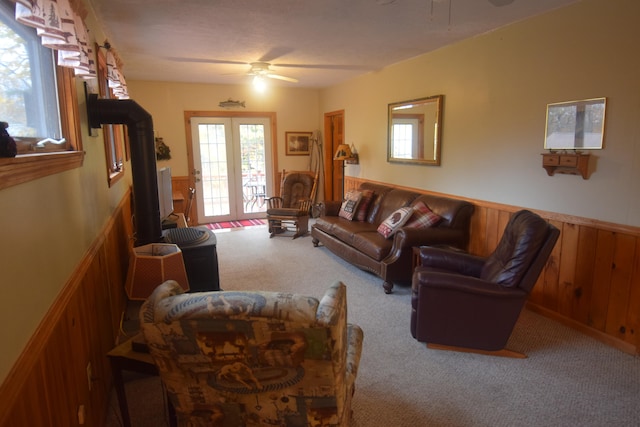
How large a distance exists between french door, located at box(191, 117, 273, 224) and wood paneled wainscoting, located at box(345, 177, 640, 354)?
5.13 meters

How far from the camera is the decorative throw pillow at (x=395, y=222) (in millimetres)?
4102

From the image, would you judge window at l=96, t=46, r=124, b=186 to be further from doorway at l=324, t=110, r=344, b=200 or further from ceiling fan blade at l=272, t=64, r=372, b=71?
doorway at l=324, t=110, r=344, b=200

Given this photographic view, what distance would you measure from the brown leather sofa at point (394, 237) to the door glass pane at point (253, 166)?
2.92m

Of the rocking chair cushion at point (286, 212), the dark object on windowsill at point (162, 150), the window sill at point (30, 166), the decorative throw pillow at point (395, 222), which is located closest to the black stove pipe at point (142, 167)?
the window sill at point (30, 166)

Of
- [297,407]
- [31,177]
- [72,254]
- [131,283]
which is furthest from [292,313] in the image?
[131,283]

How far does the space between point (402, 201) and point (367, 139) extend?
1782 millimetres

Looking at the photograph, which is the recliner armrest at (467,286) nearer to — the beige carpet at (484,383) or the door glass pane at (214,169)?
the beige carpet at (484,383)

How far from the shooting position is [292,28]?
3514 millimetres

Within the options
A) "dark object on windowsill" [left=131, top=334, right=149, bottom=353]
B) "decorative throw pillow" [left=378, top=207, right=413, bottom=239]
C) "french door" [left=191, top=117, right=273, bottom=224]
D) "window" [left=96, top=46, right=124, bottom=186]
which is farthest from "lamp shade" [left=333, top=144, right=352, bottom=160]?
"dark object on windowsill" [left=131, top=334, right=149, bottom=353]

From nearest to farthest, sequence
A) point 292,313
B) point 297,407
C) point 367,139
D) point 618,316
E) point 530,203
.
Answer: point 292,313
point 297,407
point 618,316
point 530,203
point 367,139

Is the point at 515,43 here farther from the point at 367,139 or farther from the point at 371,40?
the point at 367,139

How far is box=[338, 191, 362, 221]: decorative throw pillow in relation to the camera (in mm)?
5172

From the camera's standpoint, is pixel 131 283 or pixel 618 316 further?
pixel 618 316

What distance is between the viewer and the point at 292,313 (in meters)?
1.20
